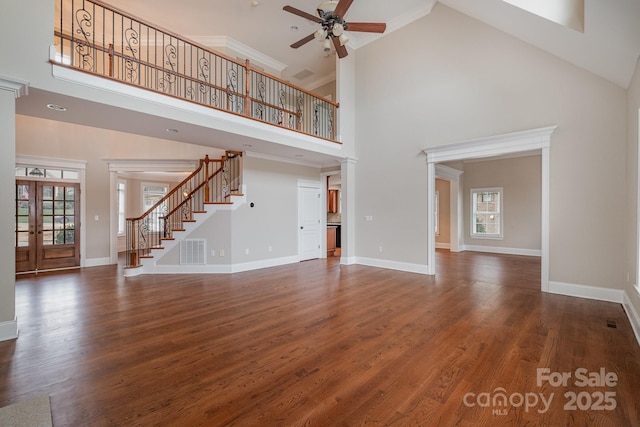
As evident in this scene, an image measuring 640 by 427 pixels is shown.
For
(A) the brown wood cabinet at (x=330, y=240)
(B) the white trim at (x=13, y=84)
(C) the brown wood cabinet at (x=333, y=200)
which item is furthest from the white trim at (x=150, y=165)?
(C) the brown wood cabinet at (x=333, y=200)

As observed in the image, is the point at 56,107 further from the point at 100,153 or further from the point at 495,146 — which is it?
the point at 495,146

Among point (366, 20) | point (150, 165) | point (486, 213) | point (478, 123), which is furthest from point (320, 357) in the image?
point (486, 213)

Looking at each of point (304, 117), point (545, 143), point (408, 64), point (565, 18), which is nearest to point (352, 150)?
point (408, 64)

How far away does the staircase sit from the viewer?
20.4 feet

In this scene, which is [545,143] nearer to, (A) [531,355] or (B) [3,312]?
(A) [531,355]

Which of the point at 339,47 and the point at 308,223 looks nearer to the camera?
the point at 339,47

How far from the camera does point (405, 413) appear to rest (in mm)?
1850

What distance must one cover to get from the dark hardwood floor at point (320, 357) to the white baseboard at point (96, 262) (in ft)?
9.54

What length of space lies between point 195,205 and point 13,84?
429cm

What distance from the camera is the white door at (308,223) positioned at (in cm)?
770

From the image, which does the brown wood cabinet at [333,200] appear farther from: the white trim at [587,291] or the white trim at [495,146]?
the white trim at [587,291]

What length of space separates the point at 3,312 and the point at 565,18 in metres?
7.04

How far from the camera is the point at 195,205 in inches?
280

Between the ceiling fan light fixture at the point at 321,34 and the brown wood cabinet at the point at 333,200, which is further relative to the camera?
the brown wood cabinet at the point at 333,200
